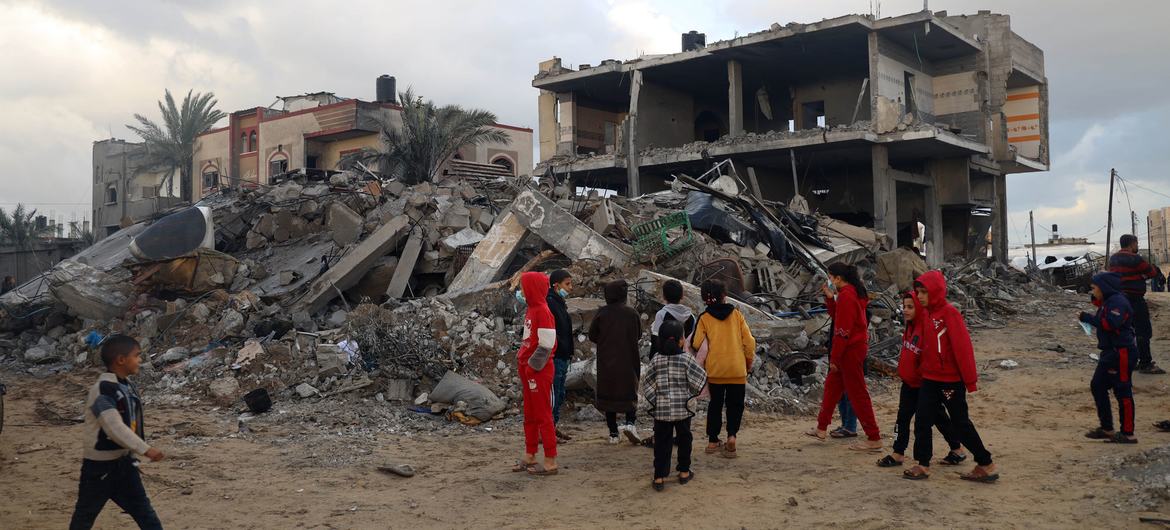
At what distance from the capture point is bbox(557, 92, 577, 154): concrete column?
92.3ft

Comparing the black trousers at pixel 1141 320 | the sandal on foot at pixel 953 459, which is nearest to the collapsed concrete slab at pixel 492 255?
the sandal on foot at pixel 953 459

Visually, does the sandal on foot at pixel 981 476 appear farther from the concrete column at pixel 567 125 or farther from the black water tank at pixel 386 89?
the black water tank at pixel 386 89

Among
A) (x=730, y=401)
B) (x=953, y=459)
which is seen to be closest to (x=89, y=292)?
(x=730, y=401)

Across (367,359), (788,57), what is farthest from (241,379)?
(788,57)

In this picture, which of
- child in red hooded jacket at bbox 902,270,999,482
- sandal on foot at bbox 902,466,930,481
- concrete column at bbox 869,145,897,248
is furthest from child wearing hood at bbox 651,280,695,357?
concrete column at bbox 869,145,897,248

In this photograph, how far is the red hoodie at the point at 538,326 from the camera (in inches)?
217

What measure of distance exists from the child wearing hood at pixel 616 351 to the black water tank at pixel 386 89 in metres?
31.5

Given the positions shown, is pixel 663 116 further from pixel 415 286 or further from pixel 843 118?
pixel 415 286

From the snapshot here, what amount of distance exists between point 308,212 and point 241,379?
5924mm

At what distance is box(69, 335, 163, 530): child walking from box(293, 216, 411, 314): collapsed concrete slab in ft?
25.0

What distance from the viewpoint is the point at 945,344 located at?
4.95 meters

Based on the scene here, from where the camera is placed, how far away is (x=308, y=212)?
14.4 metres

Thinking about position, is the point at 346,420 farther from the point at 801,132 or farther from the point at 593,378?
the point at 801,132

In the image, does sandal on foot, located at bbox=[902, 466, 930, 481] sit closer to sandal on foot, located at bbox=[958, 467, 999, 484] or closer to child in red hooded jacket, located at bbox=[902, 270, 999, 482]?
child in red hooded jacket, located at bbox=[902, 270, 999, 482]
